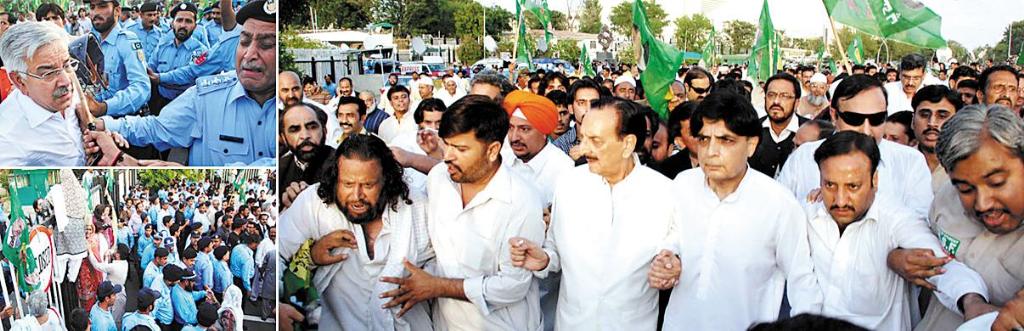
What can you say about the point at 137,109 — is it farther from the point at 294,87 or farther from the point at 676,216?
the point at 676,216

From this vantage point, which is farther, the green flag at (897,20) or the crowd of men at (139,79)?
the green flag at (897,20)

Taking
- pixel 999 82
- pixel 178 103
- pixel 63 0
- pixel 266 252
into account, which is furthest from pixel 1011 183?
pixel 999 82

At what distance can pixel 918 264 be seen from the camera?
272cm

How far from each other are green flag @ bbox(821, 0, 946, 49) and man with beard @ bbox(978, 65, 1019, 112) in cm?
61

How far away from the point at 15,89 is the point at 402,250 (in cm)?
137

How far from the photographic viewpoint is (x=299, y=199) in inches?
130

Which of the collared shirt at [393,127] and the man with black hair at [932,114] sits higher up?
the man with black hair at [932,114]

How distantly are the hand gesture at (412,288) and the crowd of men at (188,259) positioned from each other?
16.8 inches

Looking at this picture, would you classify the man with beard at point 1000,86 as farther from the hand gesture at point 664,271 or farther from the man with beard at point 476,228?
the man with beard at point 476,228

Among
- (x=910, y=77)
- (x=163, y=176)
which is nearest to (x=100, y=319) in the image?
(x=163, y=176)

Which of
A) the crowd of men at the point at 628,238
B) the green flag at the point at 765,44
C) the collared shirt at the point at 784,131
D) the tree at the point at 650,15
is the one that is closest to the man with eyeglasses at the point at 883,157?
the crowd of men at the point at 628,238

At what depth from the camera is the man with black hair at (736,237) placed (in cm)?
299

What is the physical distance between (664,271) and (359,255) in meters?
1.11

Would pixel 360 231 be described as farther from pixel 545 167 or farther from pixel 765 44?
pixel 765 44
